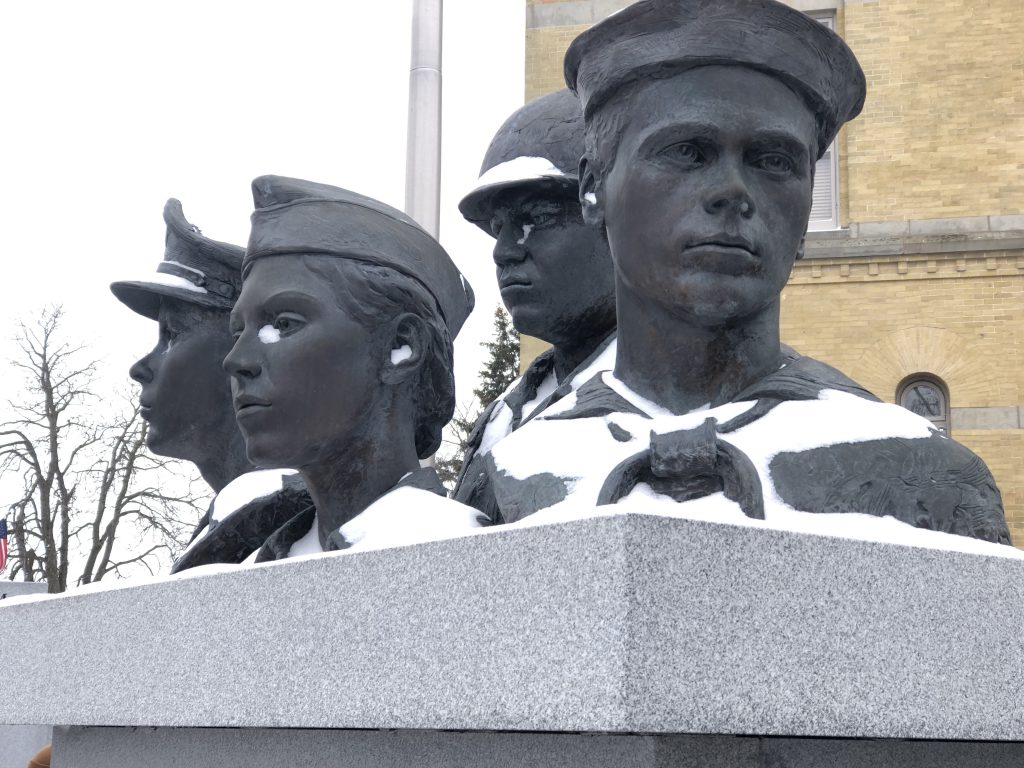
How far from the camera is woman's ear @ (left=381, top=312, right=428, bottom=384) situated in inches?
117

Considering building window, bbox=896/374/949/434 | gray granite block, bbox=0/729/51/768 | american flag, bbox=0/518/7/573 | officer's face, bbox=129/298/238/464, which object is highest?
building window, bbox=896/374/949/434

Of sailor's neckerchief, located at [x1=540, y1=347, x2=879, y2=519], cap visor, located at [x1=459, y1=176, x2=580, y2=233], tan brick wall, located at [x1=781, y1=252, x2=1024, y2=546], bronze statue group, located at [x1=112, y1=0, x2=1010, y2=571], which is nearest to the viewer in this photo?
sailor's neckerchief, located at [x1=540, y1=347, x2=879, y2=519]

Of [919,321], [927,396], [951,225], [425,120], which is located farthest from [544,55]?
[425,120]

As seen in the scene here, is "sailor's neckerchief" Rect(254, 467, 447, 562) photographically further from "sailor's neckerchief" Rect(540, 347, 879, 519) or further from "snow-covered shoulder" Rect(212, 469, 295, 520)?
"sailor's neckerchief" Rect(540, 347, 879, 519)

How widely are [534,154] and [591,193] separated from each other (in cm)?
49

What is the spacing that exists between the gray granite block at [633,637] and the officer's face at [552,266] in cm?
98

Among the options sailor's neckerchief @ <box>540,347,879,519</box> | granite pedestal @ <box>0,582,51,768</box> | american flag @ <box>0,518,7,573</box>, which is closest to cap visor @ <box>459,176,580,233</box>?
sailor's neckerchief @ <box>540,347,879,519</box>

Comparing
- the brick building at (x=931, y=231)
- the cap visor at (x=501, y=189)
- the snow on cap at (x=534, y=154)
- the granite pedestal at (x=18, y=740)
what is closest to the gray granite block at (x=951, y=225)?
the brick building at (x=931, y=231)

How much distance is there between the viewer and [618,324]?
276 cm

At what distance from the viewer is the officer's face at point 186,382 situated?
12.8 feet

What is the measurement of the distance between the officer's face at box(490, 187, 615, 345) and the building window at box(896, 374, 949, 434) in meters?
11.6

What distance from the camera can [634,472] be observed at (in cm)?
234

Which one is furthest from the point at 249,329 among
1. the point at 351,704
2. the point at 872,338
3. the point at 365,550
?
the point at 872,338

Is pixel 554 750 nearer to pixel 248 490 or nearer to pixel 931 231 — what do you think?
pixel 248 490
